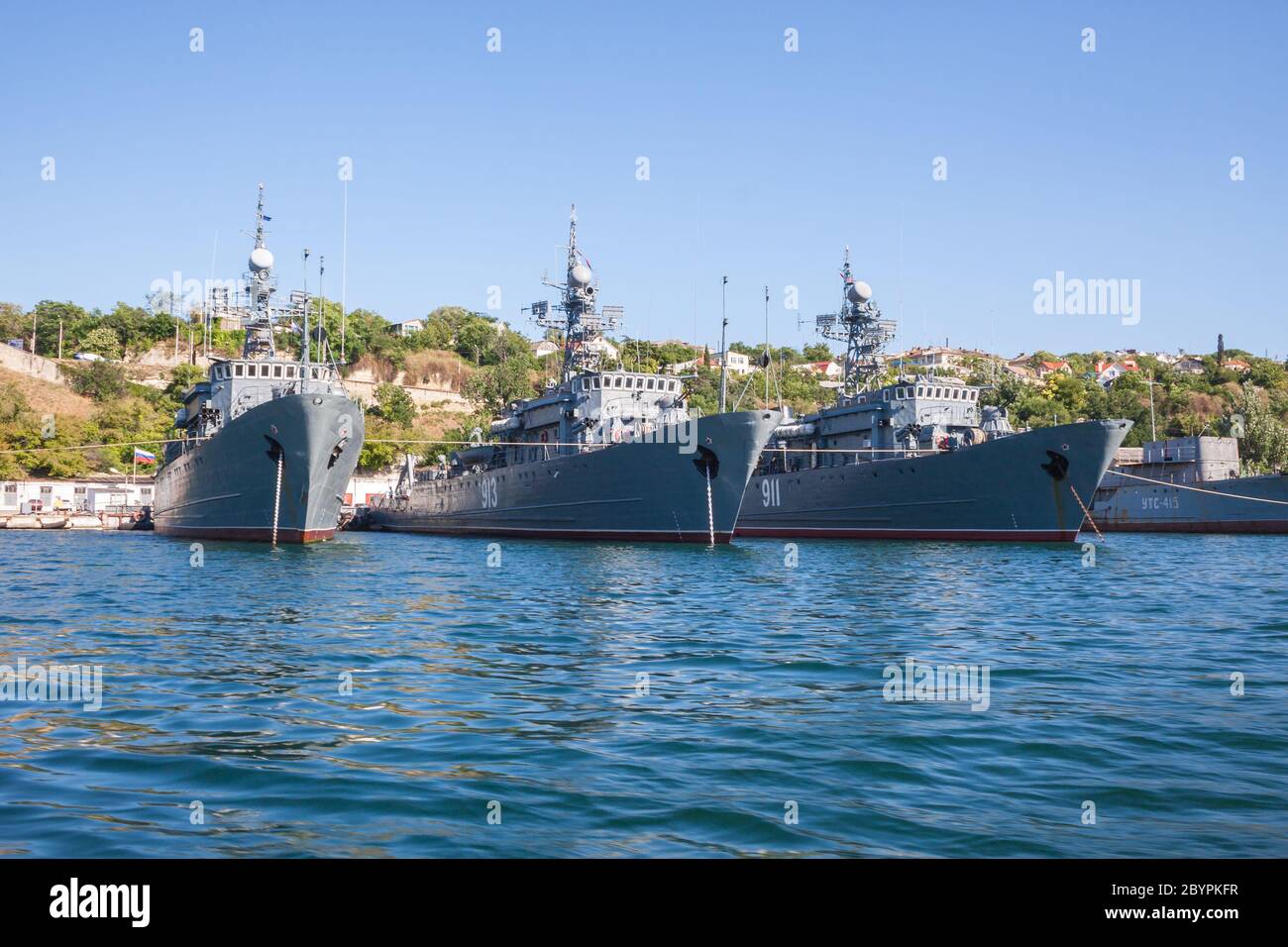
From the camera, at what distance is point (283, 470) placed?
3456 centimetres

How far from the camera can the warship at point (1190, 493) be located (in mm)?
51625

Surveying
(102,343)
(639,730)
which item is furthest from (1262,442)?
(102,343)

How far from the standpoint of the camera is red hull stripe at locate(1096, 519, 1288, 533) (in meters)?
51.3

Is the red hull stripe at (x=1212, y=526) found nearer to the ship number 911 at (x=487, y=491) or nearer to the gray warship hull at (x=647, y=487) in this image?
the gray warship hull at (x=647, y=487)

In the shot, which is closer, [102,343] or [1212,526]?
[1212,526]

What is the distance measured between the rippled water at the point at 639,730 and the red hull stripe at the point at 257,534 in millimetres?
16904

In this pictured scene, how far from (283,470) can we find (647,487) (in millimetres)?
13341

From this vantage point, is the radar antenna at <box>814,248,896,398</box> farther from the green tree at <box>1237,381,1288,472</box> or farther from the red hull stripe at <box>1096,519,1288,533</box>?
the green tree at <box>1237,381,1288,472</box>

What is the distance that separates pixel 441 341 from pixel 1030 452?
9383 centimetres

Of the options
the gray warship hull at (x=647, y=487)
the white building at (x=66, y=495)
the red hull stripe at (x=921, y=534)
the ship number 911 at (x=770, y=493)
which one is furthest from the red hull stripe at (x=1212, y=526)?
the white building at (x=66, y=495)

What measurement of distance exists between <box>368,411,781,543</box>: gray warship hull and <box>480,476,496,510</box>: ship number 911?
2.10 meters

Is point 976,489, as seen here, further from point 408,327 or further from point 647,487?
point 408,327
